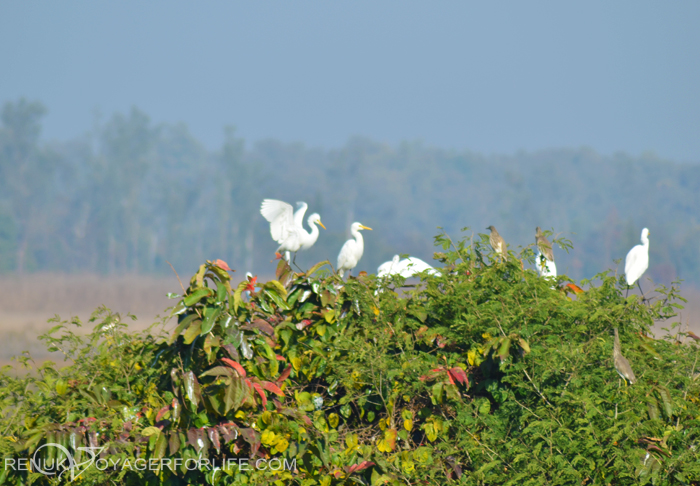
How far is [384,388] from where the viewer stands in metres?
3.21

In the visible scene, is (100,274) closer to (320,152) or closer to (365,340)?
(320,152)

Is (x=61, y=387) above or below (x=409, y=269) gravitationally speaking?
below

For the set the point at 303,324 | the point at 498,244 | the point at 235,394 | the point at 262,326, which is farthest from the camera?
the point at 498,244

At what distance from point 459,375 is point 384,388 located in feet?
1.18

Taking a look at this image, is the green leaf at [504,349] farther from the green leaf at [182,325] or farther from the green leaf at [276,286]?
the green leaf at [182,325]

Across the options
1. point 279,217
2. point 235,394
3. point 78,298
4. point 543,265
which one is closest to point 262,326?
point 235,394

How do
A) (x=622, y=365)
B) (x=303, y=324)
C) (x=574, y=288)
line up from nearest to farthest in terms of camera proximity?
(x=622, y=365) < (x=303, y=324) < (x=574, y=288)

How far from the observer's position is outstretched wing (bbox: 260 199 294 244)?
789cm

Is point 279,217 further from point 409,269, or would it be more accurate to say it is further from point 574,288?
point 574,288

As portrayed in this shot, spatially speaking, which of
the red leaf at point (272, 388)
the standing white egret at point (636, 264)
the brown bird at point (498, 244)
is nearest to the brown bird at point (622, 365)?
the brown bird at point (498, 244)

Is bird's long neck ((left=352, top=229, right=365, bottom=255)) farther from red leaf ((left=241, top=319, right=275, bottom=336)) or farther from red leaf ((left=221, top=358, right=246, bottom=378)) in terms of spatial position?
red leaf ((left=221, top=358, right=246, bottom=378))

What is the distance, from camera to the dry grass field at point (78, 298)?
28591 mm

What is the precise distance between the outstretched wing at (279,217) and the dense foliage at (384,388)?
14.4 feet

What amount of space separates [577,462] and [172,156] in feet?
257
